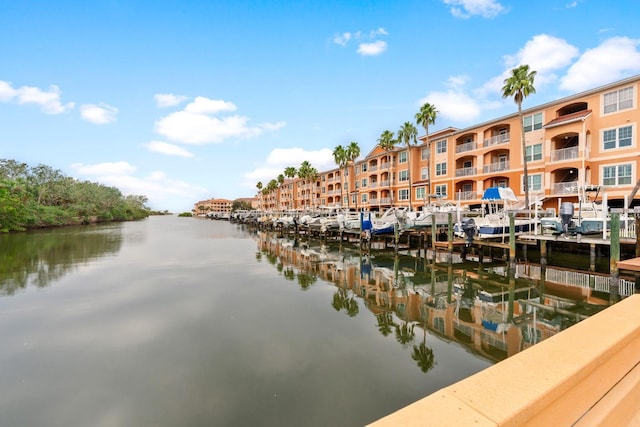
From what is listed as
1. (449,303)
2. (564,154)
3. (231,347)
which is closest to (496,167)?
(564,154)

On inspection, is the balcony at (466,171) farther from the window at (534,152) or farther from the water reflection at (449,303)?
the water reflection at (449,303)

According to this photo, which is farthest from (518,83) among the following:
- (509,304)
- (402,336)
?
(402,336)

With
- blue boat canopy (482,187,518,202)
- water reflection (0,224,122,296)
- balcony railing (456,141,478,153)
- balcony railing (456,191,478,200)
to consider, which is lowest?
water reflection (0,224,122,296)

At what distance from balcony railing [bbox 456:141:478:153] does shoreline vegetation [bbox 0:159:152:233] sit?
58296 mm

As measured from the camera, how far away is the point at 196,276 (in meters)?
16.7

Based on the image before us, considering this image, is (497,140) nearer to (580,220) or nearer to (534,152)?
(534,152)

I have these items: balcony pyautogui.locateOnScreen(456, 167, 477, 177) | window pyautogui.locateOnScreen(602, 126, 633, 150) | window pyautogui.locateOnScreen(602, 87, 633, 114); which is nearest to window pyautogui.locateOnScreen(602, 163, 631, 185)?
window pyautogui.locateOnScreen(602, 126, 633, 150)

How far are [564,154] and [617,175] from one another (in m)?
3.95

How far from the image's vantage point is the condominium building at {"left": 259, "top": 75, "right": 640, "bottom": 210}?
2486cm

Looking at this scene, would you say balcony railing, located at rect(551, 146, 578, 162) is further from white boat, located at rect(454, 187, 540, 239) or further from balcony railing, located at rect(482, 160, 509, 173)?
white boat, located at rect(454, 187, 540, 239)

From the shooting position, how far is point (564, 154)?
27.6 m

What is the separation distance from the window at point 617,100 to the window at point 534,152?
5253 mm

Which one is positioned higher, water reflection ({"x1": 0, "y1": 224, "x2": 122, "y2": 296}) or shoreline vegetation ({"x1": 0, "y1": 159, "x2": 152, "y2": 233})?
shoreline vegetation ({"x1": 0, "y1": 159, "x2": 152, "y2": 233})

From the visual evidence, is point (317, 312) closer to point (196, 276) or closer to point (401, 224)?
point (196, 276)
